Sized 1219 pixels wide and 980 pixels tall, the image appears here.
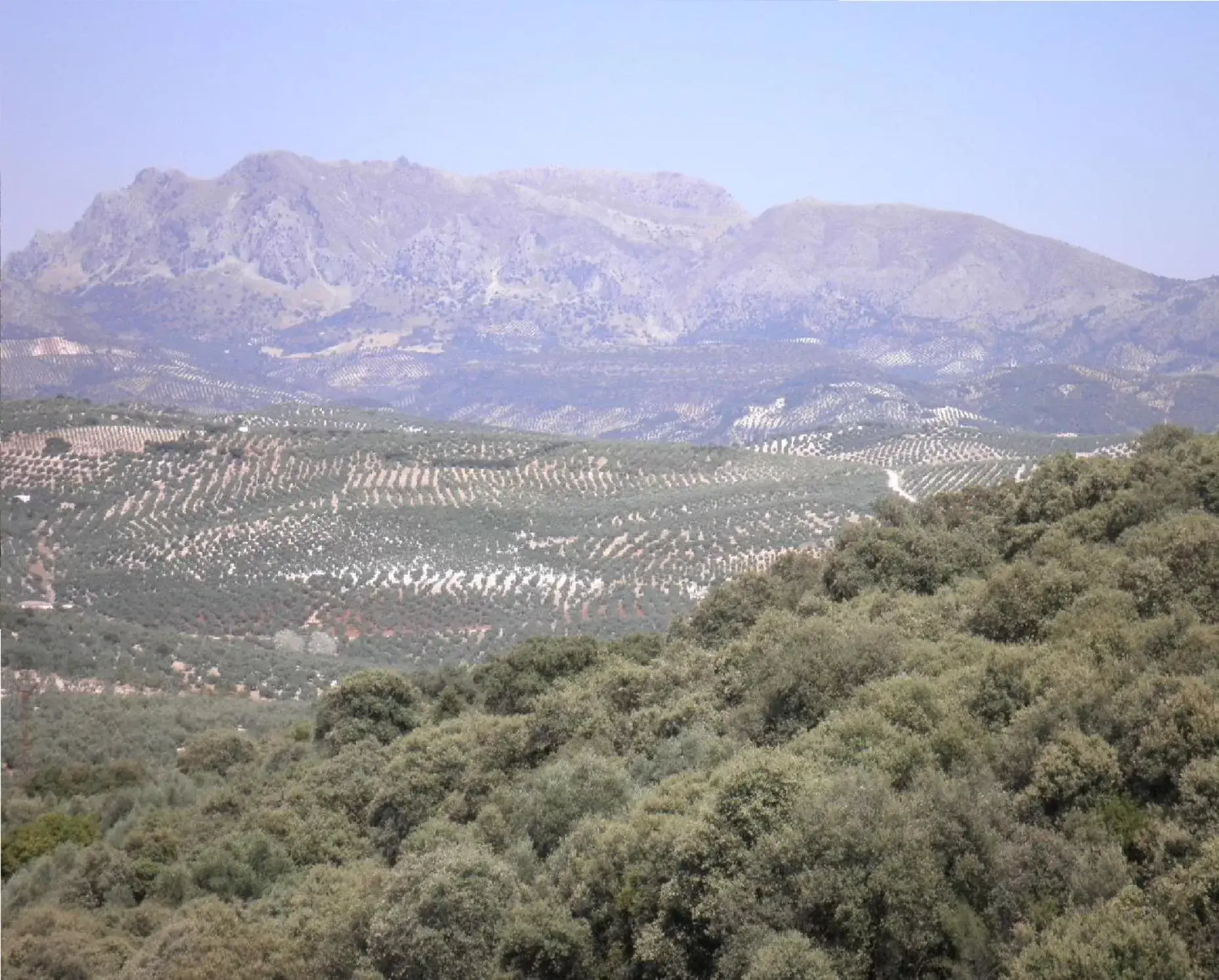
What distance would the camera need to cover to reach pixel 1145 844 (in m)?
11.9

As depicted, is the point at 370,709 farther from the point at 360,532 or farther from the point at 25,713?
the point at 360,532

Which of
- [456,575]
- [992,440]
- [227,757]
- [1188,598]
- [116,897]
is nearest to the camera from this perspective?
[1188,598]

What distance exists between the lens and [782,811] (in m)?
13.8

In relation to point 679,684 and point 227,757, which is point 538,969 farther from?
point 227,757

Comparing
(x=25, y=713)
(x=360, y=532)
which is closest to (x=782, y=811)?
(x=25, y=713)

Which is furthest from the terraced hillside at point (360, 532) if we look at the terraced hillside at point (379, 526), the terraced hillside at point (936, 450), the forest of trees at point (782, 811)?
the forest of trees at point (782, 811)

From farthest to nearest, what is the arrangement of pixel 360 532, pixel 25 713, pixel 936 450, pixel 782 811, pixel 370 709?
pixel 936 450, pixel 360 532, pixel 25 713, pixel 370 709, pixel 782 811

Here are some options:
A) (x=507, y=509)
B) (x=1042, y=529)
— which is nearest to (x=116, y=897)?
(x=1042, y=529)

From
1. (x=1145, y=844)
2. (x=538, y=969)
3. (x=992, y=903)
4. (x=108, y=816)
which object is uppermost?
(x=1145, y=844)

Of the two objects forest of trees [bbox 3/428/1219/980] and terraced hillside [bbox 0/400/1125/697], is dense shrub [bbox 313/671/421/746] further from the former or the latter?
terraced hillside [bbox 0/400/1125/697]

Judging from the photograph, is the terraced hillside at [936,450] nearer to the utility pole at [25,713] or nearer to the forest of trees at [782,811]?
the forest of trees at [782,811]

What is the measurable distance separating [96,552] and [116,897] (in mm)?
45210

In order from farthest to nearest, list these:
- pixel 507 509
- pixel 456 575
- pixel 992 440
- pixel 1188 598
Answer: pixel 992 440 < pixel 507 509 < pixel 456 575 < pixel 1188 598

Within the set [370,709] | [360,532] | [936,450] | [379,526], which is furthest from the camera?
[936,450]
